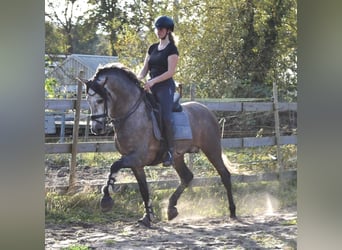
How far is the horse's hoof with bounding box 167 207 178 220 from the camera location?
3.29 metres

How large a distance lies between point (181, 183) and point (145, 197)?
256 mm

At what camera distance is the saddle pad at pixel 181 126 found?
326 centimetres

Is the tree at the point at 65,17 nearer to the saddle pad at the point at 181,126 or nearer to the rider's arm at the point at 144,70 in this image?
the rider's arm at the point at 144,70

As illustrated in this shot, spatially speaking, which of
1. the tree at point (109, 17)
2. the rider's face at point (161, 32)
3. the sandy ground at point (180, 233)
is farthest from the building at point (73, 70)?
the sandy ground at point (180, 233)

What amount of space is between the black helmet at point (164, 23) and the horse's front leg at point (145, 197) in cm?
88

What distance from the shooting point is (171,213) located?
3.29 metres

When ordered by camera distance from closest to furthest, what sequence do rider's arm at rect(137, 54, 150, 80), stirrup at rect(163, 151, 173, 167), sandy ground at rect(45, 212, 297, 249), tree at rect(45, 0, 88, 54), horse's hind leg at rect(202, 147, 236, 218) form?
tree at rect(45, 0, 88, 54)
sandy ground at rect(45, 212, 297, 249)
rider's arm at rect(137, 54, 150, 80)
stirrup at rect(163, 151, 173, 167)
horse's hind leg at rect(202, 147, 236, 218)

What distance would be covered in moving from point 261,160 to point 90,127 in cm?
122

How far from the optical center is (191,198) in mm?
3365

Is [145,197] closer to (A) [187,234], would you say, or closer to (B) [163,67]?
(A) [187,234]

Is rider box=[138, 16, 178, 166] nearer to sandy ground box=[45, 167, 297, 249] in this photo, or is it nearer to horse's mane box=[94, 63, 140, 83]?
horse's mane box=[94, 63, 140, 83]

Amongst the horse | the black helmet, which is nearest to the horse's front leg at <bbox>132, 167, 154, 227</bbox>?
the horse
